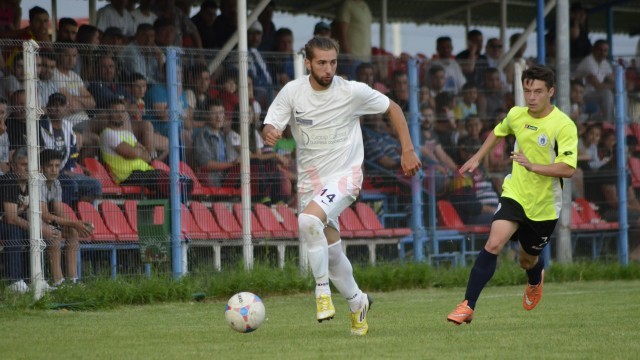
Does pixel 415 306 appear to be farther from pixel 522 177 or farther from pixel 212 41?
pixel 212 41

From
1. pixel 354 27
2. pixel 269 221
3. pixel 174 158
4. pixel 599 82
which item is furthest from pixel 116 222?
pixel 599 82

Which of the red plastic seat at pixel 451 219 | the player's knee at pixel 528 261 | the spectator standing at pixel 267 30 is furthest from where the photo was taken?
the spectator standing at pixel 267 30

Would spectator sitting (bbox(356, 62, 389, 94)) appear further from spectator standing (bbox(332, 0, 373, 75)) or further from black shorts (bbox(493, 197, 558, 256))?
black shorts (bbox(493, 197, 558, 256))

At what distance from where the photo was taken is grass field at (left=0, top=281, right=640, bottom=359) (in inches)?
307

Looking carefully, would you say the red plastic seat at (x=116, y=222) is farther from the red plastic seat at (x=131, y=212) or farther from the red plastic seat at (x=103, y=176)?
the red plastic seat at (x=103, y=176)

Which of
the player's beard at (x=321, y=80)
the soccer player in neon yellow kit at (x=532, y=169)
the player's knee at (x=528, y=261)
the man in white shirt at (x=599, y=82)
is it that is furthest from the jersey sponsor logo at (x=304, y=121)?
the man in white shirt at (x=599, y=82)

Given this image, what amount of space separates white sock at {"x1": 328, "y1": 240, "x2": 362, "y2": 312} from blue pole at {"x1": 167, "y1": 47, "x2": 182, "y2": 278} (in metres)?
4.21

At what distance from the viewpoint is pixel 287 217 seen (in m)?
13.9

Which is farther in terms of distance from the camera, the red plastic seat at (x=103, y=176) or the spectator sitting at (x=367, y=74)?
the spectator sitting at (x=367, y=74)

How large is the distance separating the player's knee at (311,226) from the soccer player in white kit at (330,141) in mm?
83

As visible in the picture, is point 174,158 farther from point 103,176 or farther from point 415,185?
point 415,185

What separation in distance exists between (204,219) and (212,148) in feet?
2.76

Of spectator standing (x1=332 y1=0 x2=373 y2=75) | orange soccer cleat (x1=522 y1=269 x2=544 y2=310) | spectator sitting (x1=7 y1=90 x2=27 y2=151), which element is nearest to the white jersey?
orange soccer cleat (x1=522 y1=269 x2=544 y2=310)

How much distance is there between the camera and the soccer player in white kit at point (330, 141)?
9008mm
